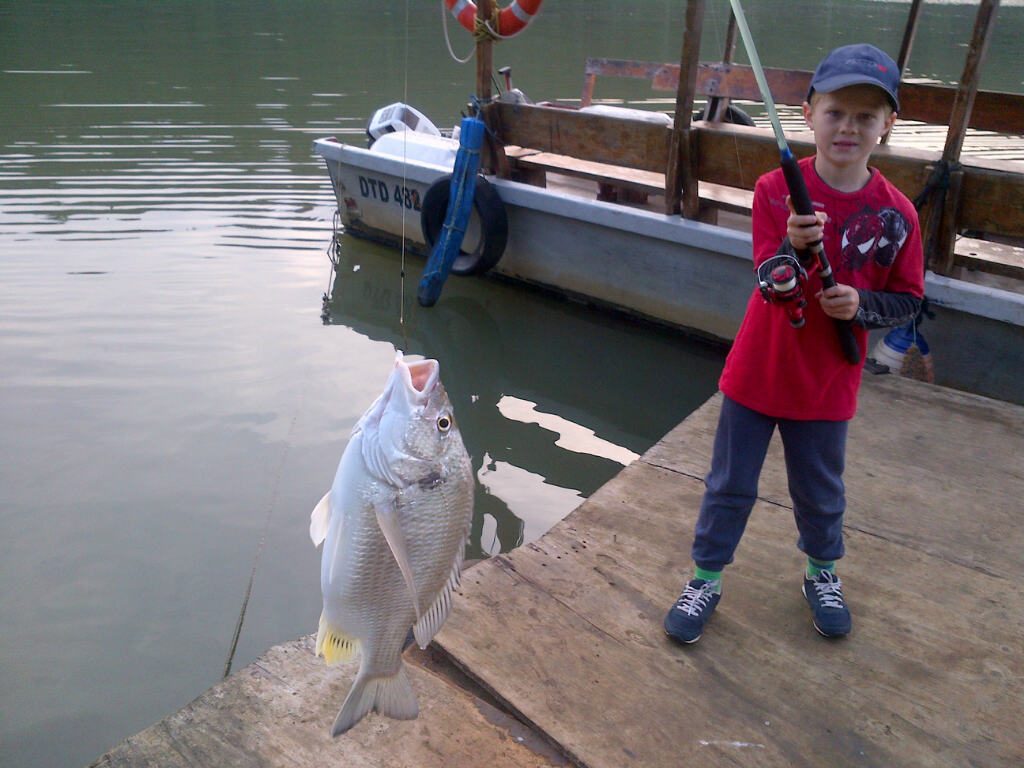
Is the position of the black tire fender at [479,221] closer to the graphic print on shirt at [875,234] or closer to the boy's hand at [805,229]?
the graphic print on shirt at [875,234]

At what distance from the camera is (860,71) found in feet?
7.84

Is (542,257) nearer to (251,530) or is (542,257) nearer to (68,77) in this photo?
(251,530)

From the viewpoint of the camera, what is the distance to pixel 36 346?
620 cm

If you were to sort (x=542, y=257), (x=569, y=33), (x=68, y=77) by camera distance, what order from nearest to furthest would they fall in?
1. (x=542, y=257)
2. (x=68, y=77)
3. (x=569, y=33)

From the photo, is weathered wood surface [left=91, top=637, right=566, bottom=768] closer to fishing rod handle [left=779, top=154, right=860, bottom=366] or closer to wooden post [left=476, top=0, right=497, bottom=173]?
fishing rod handle [left=779, top=154, right=860, bottom=366]

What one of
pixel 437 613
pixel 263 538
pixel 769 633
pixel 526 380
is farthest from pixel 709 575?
pixel 526 380

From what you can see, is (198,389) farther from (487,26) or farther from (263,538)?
(487,26)

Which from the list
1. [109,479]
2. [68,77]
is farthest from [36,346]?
[68,77]

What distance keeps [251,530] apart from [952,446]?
130 inches

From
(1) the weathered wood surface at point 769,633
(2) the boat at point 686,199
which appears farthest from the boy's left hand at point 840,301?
(2) the boat at point 686,199

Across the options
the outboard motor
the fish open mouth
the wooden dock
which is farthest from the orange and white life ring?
the fish open mouth

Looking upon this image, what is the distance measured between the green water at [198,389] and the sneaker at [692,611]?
16.3 inches

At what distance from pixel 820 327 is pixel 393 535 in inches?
55.9

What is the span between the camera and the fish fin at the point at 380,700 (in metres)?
2.03
